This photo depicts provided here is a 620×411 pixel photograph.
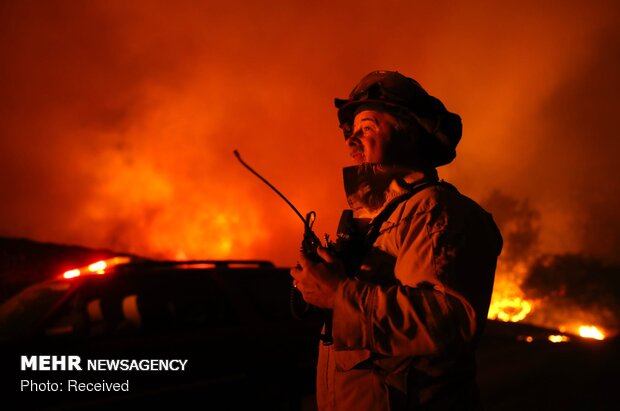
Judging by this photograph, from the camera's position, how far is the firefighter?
3.77 ft

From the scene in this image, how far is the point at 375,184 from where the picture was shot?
1.64m

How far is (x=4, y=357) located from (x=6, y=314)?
2.21ft

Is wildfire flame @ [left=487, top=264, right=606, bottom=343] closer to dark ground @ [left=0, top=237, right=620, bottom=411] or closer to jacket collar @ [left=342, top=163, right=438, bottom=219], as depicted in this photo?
dark ground @ [left=0, top=237, right=620, bottom=411]

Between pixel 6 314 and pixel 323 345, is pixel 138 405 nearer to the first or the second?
pixel 6 314

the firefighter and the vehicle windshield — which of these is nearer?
the firefighter

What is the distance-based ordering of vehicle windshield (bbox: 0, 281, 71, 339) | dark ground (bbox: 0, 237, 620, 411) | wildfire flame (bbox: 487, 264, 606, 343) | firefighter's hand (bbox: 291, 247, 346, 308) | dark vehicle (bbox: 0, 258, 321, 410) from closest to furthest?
firefighter's hand (bbox: 291, 247, 346, 308) < dark vehicle (bbox: 0, 258, 321, 410) < vehicle windshield (bbox: 0, 281, 71, 339) < dark ground (bbox: 0, 237, 620, 411) < wildfire flame (bbox: 487, 264, 606, 343)

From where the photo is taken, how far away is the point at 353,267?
4.78 feet

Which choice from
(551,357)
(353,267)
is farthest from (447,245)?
(551,357)

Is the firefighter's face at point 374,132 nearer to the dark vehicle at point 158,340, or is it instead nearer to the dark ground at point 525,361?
the dark vehicle at point 158,340

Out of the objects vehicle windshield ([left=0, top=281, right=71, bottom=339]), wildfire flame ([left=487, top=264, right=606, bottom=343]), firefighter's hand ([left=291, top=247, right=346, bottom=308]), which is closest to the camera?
firefighter's hand ([left=291, top=247, right=346, bottom=308])

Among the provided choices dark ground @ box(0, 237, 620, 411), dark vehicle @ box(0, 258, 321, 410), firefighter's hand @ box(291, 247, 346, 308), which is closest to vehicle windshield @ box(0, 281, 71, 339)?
dark vehicle @ box(0, 258, 321, 410)

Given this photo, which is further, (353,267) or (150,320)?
(150,320)

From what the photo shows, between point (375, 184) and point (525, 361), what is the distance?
5.78 m

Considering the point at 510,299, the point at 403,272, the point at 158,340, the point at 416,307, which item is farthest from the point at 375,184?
the point at 510,299
